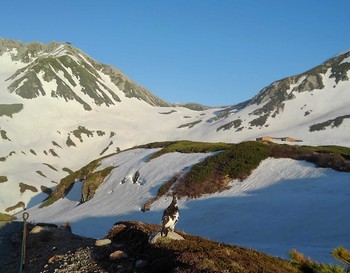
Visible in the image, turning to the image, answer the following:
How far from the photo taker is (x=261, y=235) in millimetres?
26875

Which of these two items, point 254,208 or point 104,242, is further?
point 254,208

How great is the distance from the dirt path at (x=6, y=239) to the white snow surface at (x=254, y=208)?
7.08 meters

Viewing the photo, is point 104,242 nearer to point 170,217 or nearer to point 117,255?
point 117,255

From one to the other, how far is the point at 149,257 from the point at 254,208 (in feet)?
66.8

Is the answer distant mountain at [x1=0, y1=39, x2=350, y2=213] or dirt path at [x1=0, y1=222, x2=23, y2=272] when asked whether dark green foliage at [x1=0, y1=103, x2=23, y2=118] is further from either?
dirt path at [x1=0, y1=222, x2=23, y2=272]

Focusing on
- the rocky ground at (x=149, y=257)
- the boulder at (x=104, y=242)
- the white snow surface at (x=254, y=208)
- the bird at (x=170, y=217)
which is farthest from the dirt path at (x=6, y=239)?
the bird at (x=170, y=217)

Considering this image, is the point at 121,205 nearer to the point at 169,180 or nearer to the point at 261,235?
the point at 169,180

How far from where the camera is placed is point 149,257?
13.7 m

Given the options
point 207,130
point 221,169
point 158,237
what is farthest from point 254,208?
point 207,130

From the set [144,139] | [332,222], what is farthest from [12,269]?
[144,139]

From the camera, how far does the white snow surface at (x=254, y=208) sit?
2505 centimetres

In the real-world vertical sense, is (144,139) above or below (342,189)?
above

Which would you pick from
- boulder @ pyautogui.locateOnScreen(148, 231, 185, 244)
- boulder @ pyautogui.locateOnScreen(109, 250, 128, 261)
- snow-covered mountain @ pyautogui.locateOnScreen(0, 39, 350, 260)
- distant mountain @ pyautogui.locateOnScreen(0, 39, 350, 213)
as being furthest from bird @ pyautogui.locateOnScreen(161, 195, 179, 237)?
distant mountain @ pyautogui.locateOnScreen(0, 39, 350, 213)

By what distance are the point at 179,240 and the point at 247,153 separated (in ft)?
102
